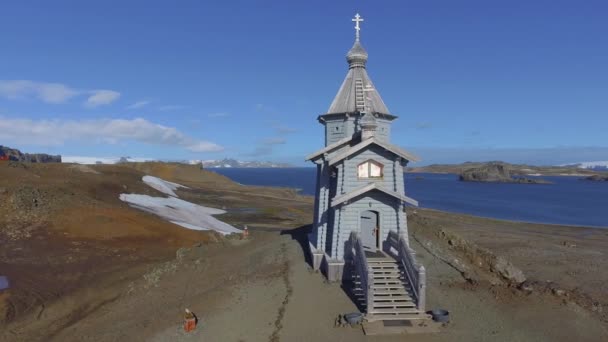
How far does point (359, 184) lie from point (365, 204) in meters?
0.92

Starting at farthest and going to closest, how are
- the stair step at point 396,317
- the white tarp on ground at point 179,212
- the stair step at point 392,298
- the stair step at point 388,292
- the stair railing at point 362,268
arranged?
the white tarp on ground at point 179,212 < the stair step at point 388,292 < the stair step at point 392,298 < the stair railing at point 362,268 < the stair step at point 396,317

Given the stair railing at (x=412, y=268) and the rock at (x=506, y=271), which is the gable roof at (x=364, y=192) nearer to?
the stair railing at (x=412, y=268)

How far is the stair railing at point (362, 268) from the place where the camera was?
1443 centimetres

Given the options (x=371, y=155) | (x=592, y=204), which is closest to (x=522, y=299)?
(x=371, y=155)

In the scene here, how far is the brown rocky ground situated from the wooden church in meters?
1.20

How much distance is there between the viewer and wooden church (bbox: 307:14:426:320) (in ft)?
50.4

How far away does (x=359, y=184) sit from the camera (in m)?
18.0

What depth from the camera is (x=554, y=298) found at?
16875mm

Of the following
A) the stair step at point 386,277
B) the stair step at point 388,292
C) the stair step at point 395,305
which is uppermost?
the stair step at point 386,277

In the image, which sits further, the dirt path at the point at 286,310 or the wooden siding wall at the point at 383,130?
the wooden siding wall at the point at 383,130

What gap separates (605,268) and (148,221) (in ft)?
119

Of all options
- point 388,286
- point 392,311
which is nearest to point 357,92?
point 388,286

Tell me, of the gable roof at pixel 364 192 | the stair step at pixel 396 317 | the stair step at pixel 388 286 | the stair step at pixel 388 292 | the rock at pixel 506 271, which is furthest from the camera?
the rock at pixel 506 271

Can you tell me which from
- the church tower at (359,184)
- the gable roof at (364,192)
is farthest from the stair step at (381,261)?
the gable roof at (364,192)
